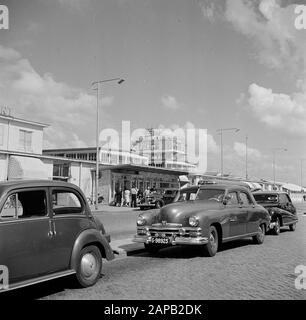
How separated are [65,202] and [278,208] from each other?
11.3m

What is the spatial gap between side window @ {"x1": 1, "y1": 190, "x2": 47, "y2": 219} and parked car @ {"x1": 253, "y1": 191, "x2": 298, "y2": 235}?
11.2m

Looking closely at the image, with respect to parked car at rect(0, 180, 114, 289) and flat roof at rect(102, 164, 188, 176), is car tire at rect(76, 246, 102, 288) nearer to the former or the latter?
parked car at rect(0, 180, 114, 289)

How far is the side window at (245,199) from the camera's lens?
1323 centimetres

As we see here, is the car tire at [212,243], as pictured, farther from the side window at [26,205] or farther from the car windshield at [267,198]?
the car windshield at [267,198]

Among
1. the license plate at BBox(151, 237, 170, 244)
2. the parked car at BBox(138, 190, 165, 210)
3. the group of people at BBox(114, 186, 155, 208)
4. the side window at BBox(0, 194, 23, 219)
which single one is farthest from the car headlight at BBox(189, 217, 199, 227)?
the group of people at BBox(114, 186, 155, 208)

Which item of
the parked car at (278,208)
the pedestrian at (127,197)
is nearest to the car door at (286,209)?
the parked car at (278,208)

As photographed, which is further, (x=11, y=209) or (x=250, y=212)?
(x=250, y=212)

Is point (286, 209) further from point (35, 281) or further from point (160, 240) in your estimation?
point (35, 281)

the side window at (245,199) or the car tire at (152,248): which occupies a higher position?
the side window at (245,199)

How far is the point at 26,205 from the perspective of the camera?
681cm

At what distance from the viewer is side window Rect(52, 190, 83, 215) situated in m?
7.29

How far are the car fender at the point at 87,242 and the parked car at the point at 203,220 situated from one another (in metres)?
2.84

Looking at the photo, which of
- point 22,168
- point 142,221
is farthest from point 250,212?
point 22,168
